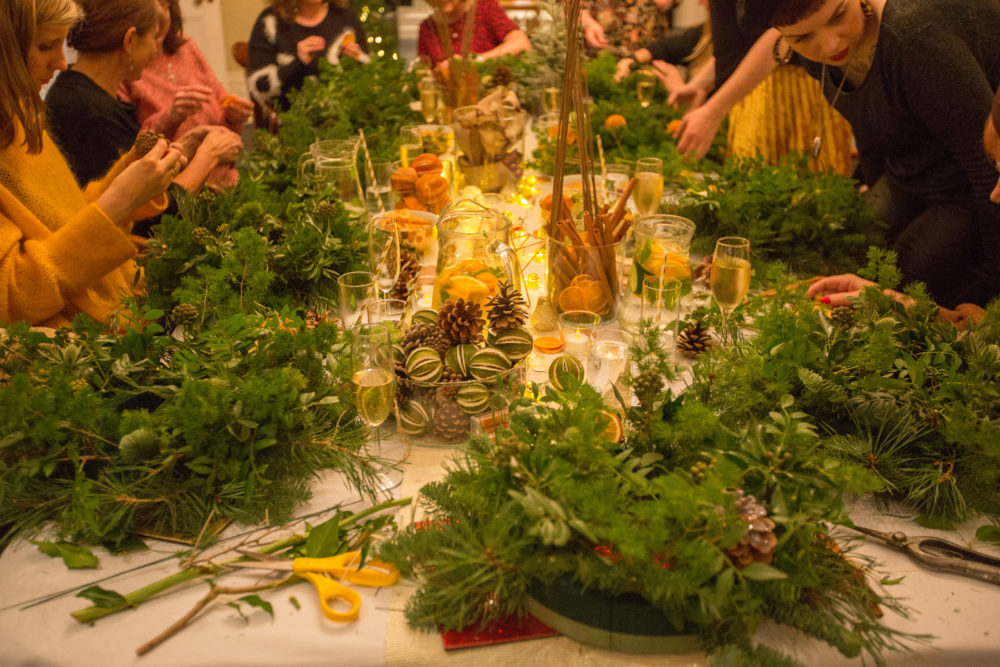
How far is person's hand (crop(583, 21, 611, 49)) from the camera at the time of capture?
3.94 metres

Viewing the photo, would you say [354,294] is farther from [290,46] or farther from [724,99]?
[290,46]

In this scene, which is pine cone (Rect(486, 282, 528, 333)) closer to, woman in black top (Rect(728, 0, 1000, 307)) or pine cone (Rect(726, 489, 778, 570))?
pine cone (Rect(726, 489, 778, 570))

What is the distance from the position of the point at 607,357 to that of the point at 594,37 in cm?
319

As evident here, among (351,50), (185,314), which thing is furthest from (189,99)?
(185,314)

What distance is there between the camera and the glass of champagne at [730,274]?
1412 millimetres

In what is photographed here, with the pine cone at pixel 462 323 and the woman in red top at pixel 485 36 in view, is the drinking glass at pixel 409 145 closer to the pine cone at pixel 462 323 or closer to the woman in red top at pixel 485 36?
the pine cone at pixel 462 323

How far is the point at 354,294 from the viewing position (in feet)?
4.43

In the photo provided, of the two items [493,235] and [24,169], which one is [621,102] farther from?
[24,169]

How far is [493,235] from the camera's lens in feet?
4.65

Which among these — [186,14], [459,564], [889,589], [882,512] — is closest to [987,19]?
[882,512]

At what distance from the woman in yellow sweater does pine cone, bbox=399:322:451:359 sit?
0.71 m

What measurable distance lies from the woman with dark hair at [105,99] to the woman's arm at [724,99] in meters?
1.39

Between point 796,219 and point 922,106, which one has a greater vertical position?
point 922,106

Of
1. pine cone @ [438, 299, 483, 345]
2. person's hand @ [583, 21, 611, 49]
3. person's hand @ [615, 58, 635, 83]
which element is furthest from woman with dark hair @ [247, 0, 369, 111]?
pine cone @ [438, 299, 483, 345]
